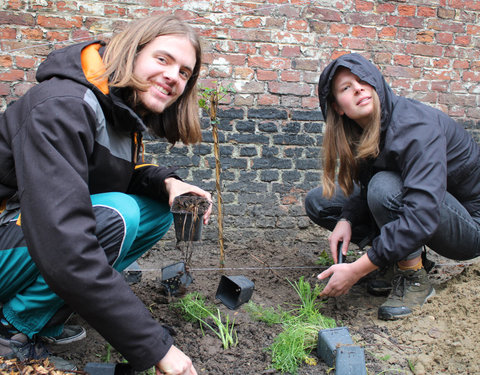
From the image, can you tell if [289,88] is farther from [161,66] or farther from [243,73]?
[161,66]

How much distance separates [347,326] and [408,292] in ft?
1.54

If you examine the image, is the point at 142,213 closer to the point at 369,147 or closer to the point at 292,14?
the point at 369,147

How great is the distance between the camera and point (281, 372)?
6.05 feet

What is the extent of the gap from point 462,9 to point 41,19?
362 centimetres

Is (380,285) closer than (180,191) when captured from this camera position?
No

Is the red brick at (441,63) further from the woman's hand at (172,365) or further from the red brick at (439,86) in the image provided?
the woman's hand at (172,365)

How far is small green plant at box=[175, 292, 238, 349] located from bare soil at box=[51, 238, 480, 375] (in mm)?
34

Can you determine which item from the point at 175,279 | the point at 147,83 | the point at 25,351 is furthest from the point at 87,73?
the point at 175,279

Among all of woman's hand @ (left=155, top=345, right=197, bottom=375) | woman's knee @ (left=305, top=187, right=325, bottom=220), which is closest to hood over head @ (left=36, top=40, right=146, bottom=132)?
Result: woman's hand @ (left=155, top=345, right=197, bottom=375)

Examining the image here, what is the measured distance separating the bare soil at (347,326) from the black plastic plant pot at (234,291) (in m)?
0.06

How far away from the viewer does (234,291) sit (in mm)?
2344

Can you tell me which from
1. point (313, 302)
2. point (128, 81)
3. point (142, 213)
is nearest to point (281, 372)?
point (313, 302)

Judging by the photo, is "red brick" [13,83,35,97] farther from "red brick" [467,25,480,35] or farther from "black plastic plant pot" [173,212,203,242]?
"red brick" [467,25,480,35]

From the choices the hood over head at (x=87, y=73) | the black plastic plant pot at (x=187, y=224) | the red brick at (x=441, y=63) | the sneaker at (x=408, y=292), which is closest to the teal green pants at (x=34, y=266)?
the black plastic plant pot at (x=187, y=224)
